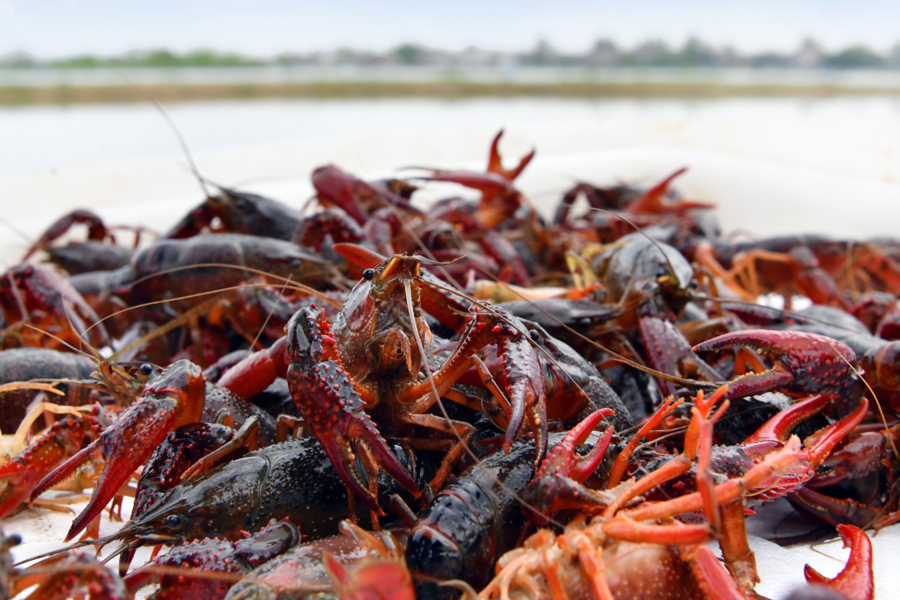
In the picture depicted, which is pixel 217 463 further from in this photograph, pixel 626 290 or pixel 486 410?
pixel 626 290

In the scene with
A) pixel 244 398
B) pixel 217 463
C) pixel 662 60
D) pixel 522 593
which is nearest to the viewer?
pixel 522 593

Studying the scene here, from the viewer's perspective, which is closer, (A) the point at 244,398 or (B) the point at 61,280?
(A) the point at 244,398

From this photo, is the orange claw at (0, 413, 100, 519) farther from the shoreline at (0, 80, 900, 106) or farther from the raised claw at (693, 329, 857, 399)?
the shoreline at (0, 80, 900, 106)

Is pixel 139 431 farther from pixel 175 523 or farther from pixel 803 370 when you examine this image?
pixel 803 370

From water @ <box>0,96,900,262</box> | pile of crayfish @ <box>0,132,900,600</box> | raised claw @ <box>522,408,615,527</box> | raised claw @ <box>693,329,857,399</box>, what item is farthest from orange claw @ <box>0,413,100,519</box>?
water @ <box>0,96,900,262</box>

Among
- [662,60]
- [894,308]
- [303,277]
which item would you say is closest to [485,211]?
[303,277]

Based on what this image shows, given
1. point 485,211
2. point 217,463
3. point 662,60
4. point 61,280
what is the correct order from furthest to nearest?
1. point 662,60
2. point 485,211
3. point 61,280
4. point 217,463

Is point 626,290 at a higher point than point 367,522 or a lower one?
higher
